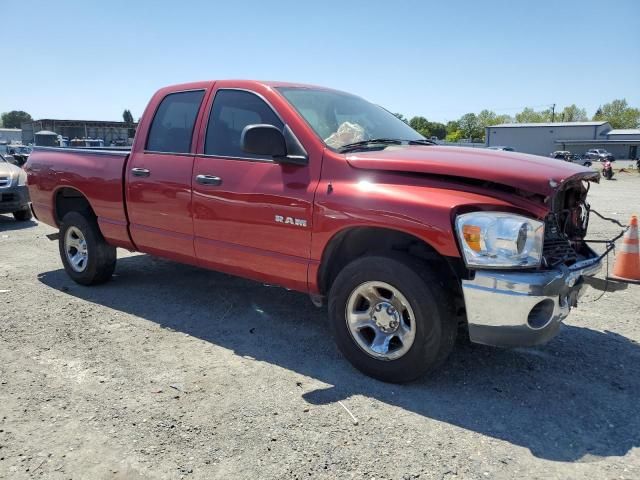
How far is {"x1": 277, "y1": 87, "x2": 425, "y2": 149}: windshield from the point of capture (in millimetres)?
3842

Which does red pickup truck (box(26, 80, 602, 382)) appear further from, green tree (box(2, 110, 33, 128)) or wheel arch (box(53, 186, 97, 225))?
green tree (box(2, 110, 33, 128))

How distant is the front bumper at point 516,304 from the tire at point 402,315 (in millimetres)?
181

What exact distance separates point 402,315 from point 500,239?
0.80m

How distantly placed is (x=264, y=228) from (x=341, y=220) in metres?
0.71

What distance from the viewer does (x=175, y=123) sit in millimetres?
4652

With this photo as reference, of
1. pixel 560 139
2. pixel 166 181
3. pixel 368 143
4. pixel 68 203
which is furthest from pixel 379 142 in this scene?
pixel 560 139

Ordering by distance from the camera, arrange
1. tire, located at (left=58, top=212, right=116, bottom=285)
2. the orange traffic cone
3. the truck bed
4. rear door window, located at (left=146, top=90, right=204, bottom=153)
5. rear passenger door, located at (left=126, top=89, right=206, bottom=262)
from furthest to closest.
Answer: tire, located at (left=58, top=212, right=116, bottom=285) → the orange traffic cone → the truck bed → rear door window, located at (left=146, top=90, right=204, bottom=153) → rear passenger door, located at (left=126, top=89, right=206, bottom=262)

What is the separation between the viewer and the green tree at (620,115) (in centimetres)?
11662

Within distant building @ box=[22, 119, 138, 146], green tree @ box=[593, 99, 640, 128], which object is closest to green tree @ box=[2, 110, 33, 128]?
distant building @ box=[22, 119, 138, 146]

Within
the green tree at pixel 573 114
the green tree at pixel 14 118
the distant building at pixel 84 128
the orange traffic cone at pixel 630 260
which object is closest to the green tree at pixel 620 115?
the green tree at pixel 573 114

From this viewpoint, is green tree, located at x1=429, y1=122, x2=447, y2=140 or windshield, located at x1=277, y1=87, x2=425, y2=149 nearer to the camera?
windshield, located at x1=277, y1=87, x2=425, y2=149

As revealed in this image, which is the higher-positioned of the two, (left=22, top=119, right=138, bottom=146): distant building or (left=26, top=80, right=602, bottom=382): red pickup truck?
(left=22, top=119, right=138, bottom=146): distant building

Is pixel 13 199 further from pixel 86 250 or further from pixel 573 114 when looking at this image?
pixel 573 114

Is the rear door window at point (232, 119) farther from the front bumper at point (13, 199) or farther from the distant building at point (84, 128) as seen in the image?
the distant building at point (84, 128)
